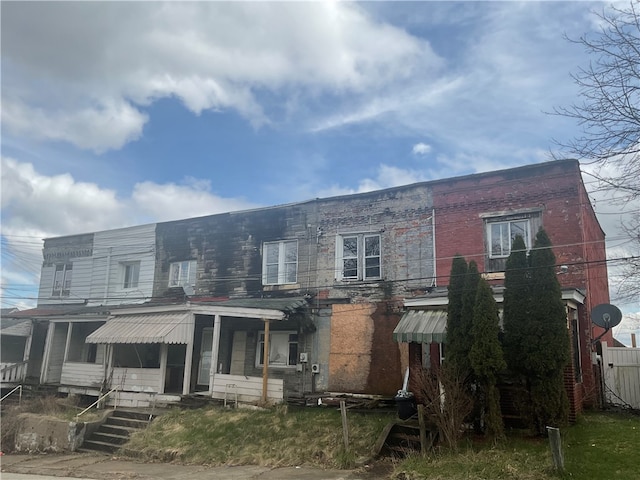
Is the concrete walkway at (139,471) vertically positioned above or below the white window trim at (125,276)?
below

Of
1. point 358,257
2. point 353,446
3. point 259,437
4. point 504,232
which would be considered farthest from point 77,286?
point 504,232

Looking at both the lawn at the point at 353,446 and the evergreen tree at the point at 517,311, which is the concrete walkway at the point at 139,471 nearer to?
the lawn at the point at 353,446

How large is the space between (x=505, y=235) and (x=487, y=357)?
6.09 metres

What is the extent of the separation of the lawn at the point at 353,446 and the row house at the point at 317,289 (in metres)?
1.45

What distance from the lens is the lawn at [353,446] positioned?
29.5ft

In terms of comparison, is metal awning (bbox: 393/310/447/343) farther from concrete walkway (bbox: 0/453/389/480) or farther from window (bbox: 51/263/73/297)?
window (bbox: 51/263/73/297)

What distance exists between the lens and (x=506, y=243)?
15.9 metres

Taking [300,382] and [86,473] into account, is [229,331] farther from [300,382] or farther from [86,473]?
[86,473]

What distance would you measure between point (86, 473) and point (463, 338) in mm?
9364

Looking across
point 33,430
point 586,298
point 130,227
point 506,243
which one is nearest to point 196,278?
point 130,227

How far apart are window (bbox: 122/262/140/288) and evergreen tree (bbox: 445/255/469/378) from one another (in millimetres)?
16108

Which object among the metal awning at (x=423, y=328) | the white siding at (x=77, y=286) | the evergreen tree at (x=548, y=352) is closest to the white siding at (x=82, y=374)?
the white siding at (x=77, y=286)

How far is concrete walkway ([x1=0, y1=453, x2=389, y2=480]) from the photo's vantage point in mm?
10875

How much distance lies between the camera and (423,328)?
43.9ft
